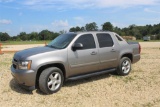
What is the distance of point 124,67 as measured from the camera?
826 cm

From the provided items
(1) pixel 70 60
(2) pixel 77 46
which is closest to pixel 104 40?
(2) pixel 77 46

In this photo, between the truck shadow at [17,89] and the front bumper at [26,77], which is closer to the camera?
the front bumper at [26,77]

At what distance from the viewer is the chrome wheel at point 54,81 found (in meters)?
6.20

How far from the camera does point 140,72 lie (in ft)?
28.8

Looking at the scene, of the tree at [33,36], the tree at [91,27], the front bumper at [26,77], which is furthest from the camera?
the tree at [33,36]

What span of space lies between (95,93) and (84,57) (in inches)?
47.0

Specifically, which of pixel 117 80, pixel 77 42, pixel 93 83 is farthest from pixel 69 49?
pixel 117 80

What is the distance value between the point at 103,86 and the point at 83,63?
39.7 inches

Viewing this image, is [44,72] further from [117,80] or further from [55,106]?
[117,80]

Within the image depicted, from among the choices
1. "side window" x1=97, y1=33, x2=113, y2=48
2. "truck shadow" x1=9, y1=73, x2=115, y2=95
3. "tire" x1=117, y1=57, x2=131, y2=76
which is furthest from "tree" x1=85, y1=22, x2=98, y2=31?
"truck shadow" x1=9, y1=73, x2=115, y2=95

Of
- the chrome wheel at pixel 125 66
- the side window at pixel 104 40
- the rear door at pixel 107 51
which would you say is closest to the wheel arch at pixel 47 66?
the rear door at pixel 107 51

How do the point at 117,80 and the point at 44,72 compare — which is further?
the point at 117,80

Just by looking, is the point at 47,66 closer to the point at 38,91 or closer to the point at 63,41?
the point at 38,91

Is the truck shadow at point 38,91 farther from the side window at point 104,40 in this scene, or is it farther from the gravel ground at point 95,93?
the side window at point 104,40
